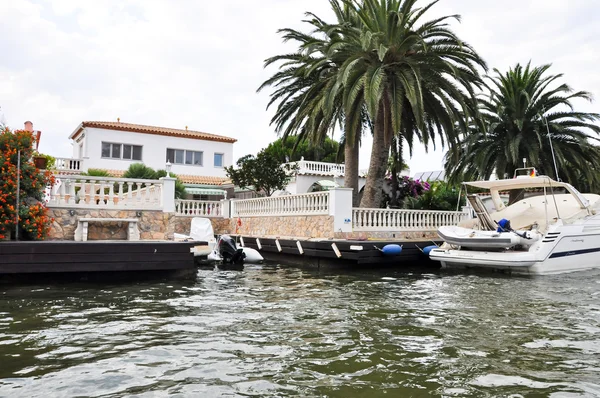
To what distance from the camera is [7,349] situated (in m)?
5.19

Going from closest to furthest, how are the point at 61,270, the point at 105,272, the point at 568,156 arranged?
the point at 61,270 < the point at 105,272 < the point at 568,156

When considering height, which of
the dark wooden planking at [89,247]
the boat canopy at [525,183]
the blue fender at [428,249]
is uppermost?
the boat canopy at [525,183]

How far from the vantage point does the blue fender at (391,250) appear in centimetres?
1366

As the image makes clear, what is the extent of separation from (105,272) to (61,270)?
3.16ft

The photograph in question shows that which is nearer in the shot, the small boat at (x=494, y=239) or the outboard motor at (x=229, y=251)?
the small boat at (x=494, y=239)

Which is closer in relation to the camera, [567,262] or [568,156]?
[567,262]

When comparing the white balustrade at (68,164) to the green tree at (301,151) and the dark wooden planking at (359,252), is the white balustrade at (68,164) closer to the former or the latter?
the green tree at (301,151)

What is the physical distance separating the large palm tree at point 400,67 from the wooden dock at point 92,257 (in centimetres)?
755

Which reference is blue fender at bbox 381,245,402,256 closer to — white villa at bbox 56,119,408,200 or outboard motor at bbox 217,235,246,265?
outboard motor at bbox 217,235,246,265

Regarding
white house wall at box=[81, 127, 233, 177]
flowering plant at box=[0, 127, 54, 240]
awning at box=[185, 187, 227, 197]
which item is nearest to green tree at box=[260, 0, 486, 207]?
→ flowering plant at box=[0, 127, 54, 240]

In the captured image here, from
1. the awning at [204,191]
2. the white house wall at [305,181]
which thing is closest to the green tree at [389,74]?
the white house wall at [305,181]

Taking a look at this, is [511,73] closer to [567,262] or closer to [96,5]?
[567,262]

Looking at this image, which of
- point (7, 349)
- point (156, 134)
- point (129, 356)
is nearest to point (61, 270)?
point (7, 349)

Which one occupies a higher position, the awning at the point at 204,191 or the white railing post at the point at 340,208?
the awning at the point at 204,191
